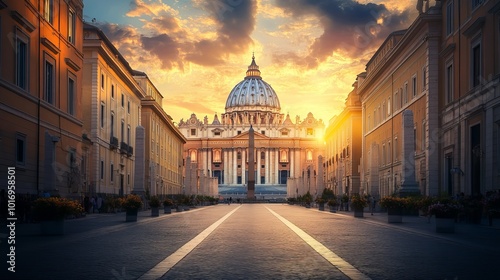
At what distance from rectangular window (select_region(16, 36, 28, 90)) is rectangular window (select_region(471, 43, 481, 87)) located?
71.2 feet

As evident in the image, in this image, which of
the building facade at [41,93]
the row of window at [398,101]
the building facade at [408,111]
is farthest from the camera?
the row of window at [398,101]

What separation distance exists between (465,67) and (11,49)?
2282 cm

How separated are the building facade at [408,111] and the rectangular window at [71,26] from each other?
18759 mm

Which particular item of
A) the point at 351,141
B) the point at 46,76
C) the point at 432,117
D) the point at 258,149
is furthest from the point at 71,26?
the point at 258,149

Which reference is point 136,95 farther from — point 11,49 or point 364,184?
Result: point 11,49

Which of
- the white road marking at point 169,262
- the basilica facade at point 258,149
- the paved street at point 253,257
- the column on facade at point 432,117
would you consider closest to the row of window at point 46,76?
the paved street at point 253,257

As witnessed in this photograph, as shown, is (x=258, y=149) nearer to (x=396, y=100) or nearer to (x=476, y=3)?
(x=396, y=100)

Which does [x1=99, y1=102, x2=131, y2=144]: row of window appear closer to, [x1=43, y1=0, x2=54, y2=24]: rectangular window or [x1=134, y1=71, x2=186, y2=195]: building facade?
[x1=134, y1=71, x2=186, y2=195]: building facade

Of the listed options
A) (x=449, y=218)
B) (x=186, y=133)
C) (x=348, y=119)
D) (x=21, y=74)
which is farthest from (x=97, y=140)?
(x=186, y=133)

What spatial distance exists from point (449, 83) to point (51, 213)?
2722 centimetres

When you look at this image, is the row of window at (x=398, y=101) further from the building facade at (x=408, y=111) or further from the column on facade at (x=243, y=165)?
Result: the column on facade at (x=243, y=165)

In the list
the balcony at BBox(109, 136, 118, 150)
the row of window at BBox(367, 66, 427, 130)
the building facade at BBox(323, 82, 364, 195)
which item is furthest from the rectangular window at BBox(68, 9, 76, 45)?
the building facade at BBox(323, 82, 364, 195)

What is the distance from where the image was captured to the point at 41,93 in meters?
30.9

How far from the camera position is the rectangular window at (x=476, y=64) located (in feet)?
107
